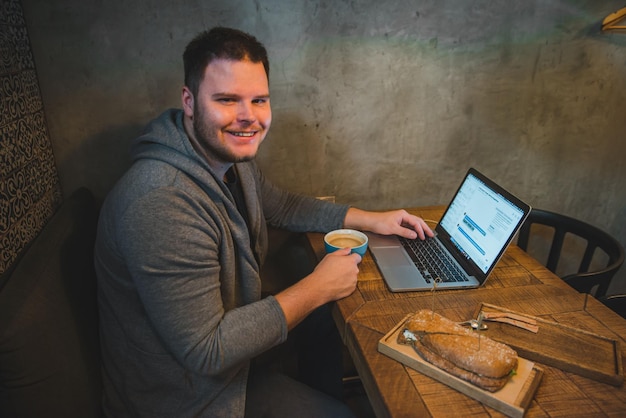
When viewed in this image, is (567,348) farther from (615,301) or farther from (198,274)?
(198,274)

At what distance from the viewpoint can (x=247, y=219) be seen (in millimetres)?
1384

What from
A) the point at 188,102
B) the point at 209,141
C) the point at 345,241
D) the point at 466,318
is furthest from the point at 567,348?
the point at 188,102

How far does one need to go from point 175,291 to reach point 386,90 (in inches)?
48.4

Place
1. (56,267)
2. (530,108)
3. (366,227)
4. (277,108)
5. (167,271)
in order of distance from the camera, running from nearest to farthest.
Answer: (167,271)
(56,267)
(366,227)
(277,108)
(530,108)

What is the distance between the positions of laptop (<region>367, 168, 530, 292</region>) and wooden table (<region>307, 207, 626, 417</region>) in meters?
0.05

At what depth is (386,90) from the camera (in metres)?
1.78

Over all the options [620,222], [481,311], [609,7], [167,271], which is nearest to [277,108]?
[167,271]

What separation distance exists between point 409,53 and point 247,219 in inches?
38.0

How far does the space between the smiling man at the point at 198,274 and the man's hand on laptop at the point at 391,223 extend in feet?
1.02

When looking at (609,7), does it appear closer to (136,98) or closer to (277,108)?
(277,108)

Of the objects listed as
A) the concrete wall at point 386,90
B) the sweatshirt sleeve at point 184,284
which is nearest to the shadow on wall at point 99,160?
the concrete wall at point 386,90

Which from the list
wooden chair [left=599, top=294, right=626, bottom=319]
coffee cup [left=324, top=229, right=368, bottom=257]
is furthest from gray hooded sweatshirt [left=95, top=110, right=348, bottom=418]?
wooden chair [left=599, top=294, right=626, bottom=319]

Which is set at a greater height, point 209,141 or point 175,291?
point 209,141

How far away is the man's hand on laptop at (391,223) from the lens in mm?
1521
